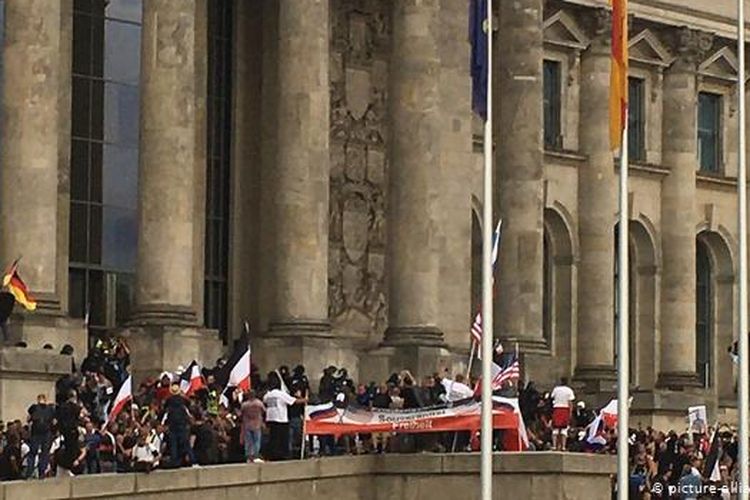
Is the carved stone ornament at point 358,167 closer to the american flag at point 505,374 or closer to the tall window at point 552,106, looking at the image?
the tall window at point 552,106

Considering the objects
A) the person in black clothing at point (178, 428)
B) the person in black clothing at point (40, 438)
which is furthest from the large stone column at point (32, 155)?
the person in black clothing at point (40, 438)

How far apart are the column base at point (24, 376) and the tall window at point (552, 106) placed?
23781 mm

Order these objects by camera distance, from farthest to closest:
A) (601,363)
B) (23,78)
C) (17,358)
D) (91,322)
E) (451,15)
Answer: (601,363) < (451,15) < (91,322) < (23,78) < (17,358)

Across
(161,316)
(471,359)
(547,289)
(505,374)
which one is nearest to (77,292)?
(161,316)

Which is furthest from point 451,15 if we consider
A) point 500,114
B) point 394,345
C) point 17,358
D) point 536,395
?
point 17,358

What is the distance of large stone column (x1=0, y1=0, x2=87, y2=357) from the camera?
50.3 meters

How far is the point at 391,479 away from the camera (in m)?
46.4

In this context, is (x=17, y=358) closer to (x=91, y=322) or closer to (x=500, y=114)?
(x=91, y=322)

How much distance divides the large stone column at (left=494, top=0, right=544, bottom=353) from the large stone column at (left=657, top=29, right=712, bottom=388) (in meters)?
9.20

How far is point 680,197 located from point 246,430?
2883cm

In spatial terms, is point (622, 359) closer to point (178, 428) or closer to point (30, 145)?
point (178, 428)

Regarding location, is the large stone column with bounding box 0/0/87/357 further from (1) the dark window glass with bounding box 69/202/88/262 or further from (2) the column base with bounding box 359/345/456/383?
(2) the column base with bounding box 359/345/456/383

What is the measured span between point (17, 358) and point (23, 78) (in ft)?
21.2

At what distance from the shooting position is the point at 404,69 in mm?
58750
